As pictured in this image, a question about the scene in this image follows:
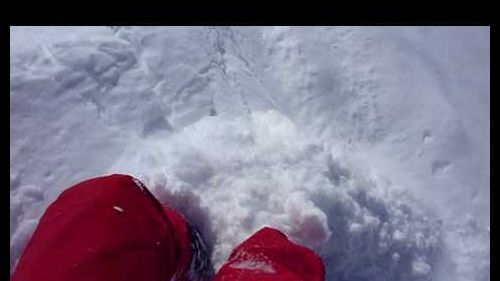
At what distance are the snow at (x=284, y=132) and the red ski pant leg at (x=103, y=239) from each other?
0.33 meters

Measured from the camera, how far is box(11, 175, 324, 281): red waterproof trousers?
0.98 m

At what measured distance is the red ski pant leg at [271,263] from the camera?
3.71 feet

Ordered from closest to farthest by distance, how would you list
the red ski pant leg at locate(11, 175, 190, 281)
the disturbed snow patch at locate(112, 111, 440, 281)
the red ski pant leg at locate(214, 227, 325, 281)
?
the red ski pant leg at locate(11, 175, 190, 281), the red ski pant leg at locate(214, 227, 325, 281), the disturbed snow patch at locate(112, 111, 440, 281)

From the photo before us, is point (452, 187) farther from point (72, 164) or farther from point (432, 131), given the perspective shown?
point (72, 164)

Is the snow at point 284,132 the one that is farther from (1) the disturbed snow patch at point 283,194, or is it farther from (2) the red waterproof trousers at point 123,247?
(2) the red waterproof trousers at point 123,247

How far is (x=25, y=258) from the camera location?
1.04 metres

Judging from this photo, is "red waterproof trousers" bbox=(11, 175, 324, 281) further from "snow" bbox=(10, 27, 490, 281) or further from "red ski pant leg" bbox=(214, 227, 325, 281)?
"snow" bbox=(10, 27, 490, 281)

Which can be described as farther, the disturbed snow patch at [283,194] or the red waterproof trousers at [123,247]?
the disturbed snow patch at [283,194]

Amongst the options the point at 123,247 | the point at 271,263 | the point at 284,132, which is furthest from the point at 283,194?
the point at 123,247

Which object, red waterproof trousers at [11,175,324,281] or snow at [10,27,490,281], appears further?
snow at [10,27,490,281]

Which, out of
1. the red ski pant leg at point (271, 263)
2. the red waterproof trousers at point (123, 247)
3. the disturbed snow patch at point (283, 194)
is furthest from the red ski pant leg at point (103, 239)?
the disturbed snow patch at point (283, 194)

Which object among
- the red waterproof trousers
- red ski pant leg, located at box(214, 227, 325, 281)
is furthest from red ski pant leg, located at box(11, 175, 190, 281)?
red ski pant leg, located at box(214, 227, 325, 281)

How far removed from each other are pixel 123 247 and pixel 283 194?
63cm
